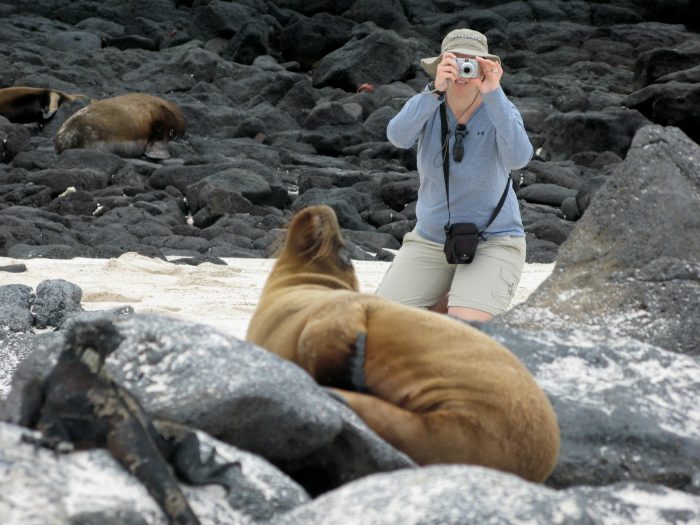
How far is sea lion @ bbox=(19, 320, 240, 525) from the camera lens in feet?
7.84

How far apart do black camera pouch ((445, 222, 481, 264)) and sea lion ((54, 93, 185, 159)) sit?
11.4m

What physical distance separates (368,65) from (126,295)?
53.9 feet

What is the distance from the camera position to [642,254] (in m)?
4.30

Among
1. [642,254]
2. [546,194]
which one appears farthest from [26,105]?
[642,254]

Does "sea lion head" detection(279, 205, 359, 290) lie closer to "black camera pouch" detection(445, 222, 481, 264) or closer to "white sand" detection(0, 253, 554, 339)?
"black camera pouch" detection(445, 222, 481, 264)

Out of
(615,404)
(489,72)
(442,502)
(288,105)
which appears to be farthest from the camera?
(288,105)

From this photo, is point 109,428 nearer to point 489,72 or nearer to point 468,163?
point 489,72

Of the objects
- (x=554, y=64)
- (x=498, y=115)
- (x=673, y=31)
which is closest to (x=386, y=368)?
(x=498, y=115)

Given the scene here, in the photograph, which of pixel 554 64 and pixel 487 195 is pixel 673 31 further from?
pixel 487 195

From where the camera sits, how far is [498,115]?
4812 millimetres

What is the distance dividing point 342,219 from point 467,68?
25.3ft

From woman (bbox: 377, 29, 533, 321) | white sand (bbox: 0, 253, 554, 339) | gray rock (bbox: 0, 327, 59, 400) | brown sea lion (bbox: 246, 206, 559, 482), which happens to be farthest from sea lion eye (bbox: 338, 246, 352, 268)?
white sand (bbox: 0, 253, 554, 339)

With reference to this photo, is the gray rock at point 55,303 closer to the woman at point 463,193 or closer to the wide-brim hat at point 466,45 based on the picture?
the woman at point 463,193

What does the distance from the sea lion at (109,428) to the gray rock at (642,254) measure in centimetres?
199
